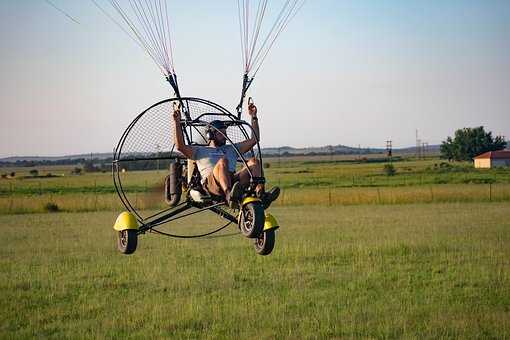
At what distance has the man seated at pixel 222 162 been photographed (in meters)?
8.14

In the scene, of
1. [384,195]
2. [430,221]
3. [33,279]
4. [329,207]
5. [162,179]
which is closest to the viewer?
[162,179]

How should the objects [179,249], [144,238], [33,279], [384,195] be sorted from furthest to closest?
1. [384,195]
2. [144,238]
3. [179,249]
4. [33,279]

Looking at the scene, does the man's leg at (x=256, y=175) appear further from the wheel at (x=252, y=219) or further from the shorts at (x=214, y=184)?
the wheel at (x=252, y=219)

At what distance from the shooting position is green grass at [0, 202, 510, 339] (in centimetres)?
1717

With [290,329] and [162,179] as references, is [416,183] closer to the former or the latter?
[290,329]

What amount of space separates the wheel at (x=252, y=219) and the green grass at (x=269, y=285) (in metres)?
8.79

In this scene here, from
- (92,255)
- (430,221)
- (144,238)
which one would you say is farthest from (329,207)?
(92,255)

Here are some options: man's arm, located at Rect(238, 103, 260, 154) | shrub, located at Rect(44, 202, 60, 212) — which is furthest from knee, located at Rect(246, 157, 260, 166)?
shrub, located at Rect(44, 202, 60, 212)

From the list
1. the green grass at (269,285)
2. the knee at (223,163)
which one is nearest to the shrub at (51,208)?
the green grass at (269,285)

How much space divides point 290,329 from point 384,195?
3573 centimetres

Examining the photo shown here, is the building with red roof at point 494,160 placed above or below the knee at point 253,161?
above

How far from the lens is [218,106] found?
8531 mm

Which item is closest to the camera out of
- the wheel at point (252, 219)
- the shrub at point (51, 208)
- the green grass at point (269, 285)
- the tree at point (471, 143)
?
the wheel at point (252, 219)

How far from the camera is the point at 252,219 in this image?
783 cm
